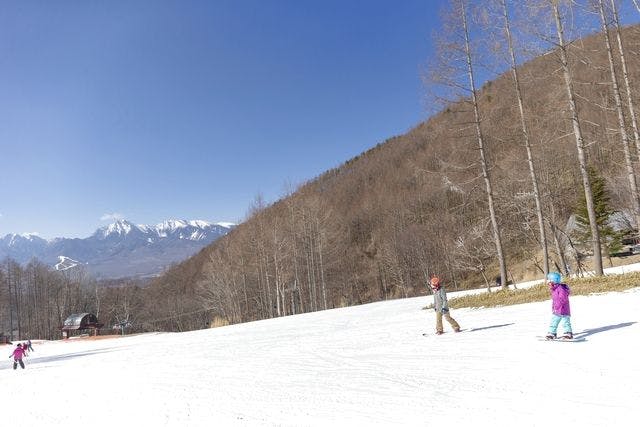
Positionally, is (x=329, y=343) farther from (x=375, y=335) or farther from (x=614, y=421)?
(x=614, y=421)

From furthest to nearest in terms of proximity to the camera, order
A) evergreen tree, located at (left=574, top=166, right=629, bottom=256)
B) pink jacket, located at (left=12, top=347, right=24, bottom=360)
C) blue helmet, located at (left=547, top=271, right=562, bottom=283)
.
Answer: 1. evergreen tree, located at (left=574, top=166, right=629, bottom=256)
2. pink jacket, located at (left=12, top=347, right=24, bottom=360)
3. blue helmet, located at (left=547, top=271, right=562, bottom=283)

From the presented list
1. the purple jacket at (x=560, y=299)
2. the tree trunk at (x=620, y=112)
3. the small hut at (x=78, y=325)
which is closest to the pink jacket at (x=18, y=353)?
the purple jacket at (x=560, y=299)

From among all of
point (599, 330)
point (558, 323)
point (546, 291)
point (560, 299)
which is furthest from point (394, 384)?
point (546, 291)

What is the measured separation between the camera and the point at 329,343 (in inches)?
491

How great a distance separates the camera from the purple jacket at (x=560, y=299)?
8.34 meters

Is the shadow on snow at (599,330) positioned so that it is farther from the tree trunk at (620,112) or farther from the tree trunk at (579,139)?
the tree trunk at (620,112)

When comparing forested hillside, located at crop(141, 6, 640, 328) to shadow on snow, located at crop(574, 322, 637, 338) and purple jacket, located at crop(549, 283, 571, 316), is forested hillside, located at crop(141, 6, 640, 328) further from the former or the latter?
purple jacket, located at crop(549, 283, 571, 316)

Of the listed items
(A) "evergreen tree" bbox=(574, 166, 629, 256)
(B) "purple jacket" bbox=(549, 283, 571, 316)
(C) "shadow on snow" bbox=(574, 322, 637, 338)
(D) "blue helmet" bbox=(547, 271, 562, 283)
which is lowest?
(C) "shadow on snow" bbox=(574, 322, 637, 338)

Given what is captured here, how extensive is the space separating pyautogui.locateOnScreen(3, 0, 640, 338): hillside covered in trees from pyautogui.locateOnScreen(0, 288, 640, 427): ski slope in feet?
27.2

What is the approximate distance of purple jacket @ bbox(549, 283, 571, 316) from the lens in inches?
328

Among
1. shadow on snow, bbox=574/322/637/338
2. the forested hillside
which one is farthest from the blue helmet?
the forested hillside

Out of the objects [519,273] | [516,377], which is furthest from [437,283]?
[519,273]

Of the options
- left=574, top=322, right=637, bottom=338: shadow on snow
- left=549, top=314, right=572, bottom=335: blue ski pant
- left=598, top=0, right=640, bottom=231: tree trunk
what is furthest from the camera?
left=598, top=0, right=640, bottom=231: tree trunk

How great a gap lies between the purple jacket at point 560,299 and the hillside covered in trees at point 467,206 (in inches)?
313
